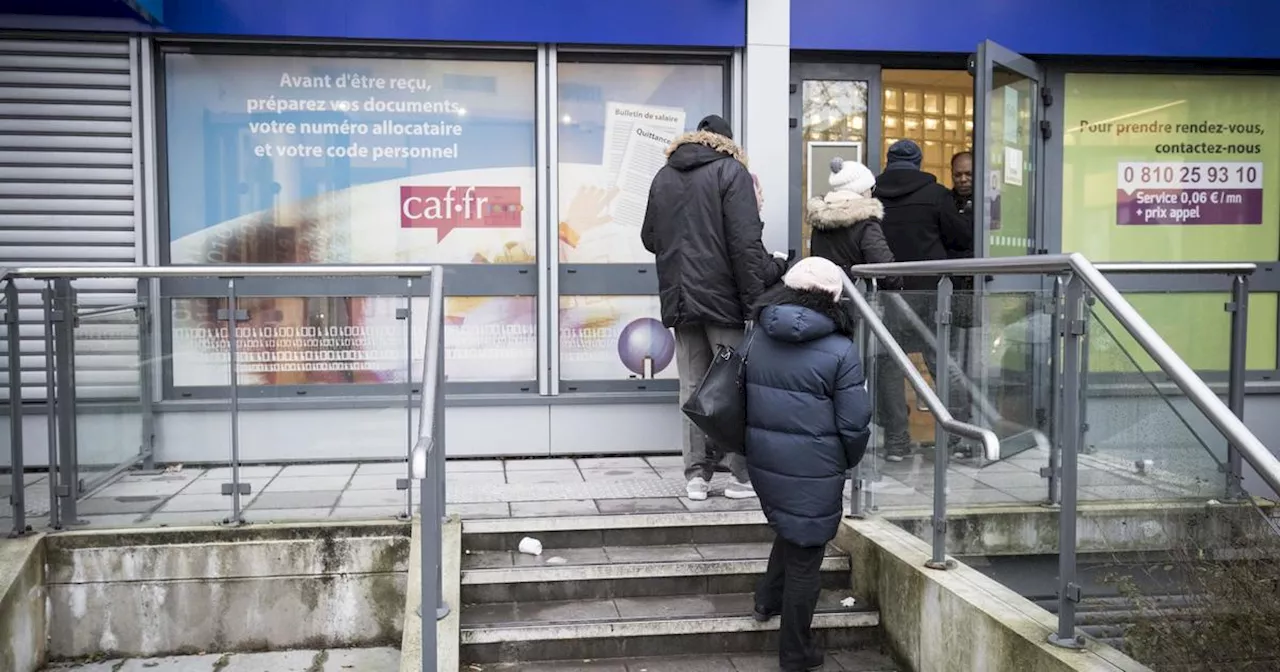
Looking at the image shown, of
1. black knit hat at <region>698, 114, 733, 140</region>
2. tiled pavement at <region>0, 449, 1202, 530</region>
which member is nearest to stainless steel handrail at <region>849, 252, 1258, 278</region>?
tiled pavement at <region>0, 449, 1202, 530</region>

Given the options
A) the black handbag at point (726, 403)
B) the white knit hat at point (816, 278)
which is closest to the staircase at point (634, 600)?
the black handbag at point (726, 403)

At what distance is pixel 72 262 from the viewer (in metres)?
6.76

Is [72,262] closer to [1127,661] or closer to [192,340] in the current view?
[192,340]

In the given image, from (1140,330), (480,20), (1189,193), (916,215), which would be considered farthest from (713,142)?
(1189,193)

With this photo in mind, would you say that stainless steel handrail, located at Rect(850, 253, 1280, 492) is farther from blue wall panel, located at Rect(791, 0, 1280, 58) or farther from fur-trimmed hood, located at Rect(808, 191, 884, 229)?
blue wall panel, located at Rect(791, 0, 1280, 58)

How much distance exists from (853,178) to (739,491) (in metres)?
1.89

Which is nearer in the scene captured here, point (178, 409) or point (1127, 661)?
point (1127, 661)

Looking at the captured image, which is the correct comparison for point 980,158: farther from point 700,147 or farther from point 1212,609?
point 1212,609

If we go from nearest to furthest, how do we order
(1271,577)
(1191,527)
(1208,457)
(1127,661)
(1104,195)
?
(1271,577), (1127,661), (1191,527), (1208,457), (1104,195)

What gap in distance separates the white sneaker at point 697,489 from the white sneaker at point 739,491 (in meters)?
0.11

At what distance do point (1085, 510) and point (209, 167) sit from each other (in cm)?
532

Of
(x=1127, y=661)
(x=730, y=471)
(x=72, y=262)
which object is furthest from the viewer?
(x=72, y=262)

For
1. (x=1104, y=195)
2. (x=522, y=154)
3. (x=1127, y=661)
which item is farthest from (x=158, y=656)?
(x=1104, y=195)

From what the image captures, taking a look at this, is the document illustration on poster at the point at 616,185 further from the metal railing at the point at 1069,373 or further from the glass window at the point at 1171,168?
the glass window at the point at 1171,168
